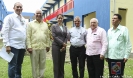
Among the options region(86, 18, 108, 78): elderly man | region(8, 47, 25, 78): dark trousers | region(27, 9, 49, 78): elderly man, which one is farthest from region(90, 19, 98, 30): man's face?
region(8, 47, 25, 78): dark trousers

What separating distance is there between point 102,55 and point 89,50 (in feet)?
1.26

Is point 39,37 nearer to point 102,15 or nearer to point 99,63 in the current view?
point 99,63

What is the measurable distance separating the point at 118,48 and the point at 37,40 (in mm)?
1914

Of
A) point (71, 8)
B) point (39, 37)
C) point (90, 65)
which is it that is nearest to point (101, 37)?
point (90, 65)

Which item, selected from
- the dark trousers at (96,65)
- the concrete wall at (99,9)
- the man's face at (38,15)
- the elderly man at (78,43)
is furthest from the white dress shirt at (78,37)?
the concrete wall at (99,9)

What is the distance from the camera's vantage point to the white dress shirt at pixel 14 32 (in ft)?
11.1

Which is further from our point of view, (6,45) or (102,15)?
(102,15)

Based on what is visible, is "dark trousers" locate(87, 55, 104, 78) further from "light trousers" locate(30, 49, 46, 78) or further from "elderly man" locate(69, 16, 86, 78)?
"light trousers" locate(30, 49, 46, 78)

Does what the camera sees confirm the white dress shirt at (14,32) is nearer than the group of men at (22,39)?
Yes

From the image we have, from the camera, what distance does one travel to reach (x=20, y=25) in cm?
364

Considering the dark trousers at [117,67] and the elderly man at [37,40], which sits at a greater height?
the elderly man at [37,40]

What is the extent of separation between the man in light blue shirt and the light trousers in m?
1.75

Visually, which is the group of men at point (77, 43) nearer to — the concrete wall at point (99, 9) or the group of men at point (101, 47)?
the group of men at point (101, 47)

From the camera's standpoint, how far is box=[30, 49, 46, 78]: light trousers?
4004 mm
